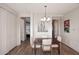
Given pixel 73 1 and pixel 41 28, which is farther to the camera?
pixel 41 28

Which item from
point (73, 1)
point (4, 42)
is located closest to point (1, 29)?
point (4, 42)

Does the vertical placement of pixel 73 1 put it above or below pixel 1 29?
above

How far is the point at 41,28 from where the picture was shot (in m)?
7.83

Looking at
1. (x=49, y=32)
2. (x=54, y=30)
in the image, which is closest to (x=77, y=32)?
(x=49, y=32)

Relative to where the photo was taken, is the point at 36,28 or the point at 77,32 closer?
the point at 77,32
